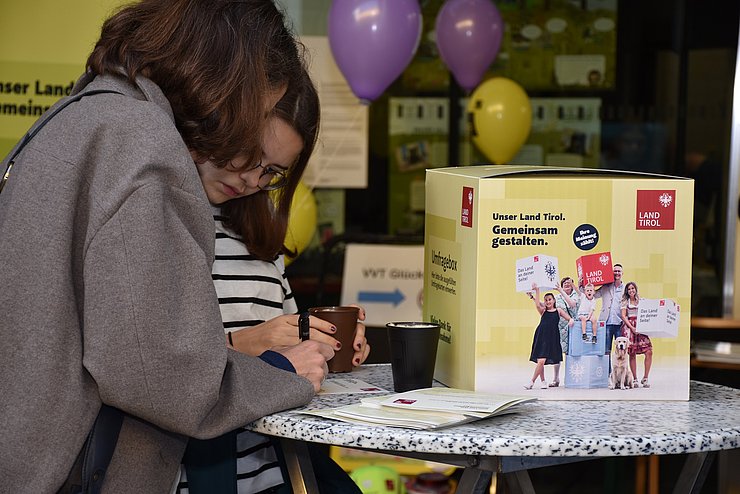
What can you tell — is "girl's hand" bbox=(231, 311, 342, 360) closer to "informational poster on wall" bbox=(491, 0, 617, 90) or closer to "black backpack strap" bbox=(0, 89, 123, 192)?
"black backpack strap" bbox=(0, 89, 123, 192)

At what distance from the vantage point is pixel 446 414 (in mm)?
1302

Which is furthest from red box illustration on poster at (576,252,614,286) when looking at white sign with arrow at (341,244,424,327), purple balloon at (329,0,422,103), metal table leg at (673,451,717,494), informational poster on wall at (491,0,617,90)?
informational poster on wall at (491,0,617,90)

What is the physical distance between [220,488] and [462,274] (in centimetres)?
47

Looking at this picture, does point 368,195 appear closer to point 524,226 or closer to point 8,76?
point 8,76

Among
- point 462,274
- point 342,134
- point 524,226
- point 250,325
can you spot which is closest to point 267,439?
point 250,325

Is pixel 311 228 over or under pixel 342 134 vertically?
under

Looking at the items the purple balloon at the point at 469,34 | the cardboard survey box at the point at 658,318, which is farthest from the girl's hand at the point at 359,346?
the purple balloon at the point at 469,34

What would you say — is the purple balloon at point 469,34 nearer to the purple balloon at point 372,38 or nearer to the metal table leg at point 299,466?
the purple balloon at point 372,38

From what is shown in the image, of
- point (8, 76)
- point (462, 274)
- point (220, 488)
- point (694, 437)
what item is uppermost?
point (8, 76)

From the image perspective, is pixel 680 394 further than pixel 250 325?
No

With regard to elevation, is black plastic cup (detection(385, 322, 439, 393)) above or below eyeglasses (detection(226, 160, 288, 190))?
below

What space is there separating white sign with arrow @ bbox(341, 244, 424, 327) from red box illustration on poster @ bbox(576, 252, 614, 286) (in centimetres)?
277

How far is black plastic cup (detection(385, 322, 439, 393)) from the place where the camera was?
148 cm

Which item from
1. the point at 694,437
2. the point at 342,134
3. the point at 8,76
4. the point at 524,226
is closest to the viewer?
the point at 694,437
